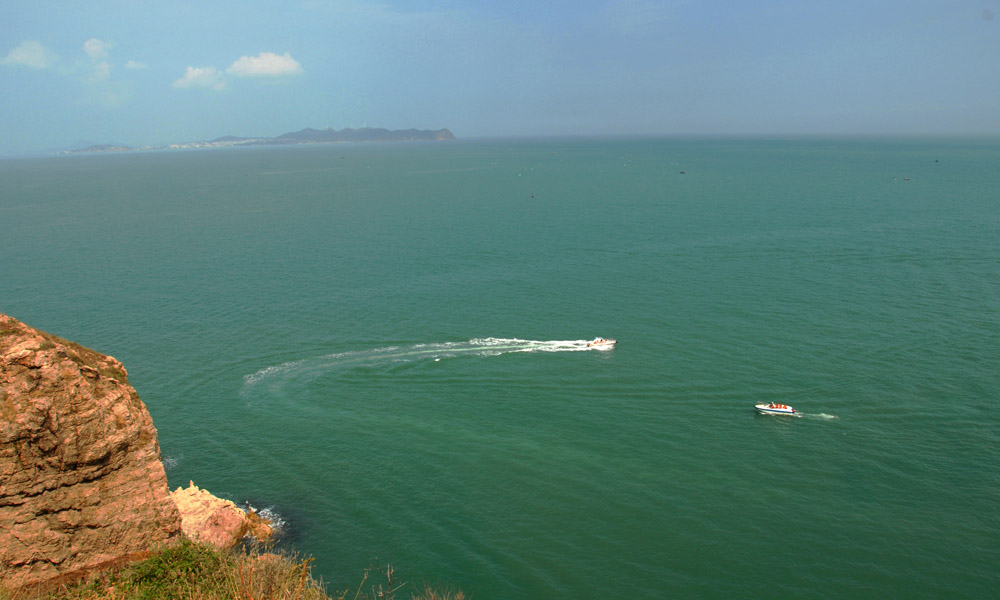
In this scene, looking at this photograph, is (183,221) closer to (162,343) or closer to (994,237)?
(162,343)

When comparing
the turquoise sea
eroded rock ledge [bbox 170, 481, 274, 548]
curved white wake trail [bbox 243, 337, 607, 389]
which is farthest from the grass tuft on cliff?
curved white wake trail [bbox 243, 337, 607, 389]

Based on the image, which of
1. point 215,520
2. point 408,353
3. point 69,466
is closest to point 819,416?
point 408,353

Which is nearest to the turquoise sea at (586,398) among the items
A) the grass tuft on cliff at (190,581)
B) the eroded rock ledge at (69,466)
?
the grass tuft on cliff at (190,581)

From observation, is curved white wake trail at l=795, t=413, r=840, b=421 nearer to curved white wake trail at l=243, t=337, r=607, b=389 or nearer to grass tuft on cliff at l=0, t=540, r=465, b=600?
curved white wake trail at l=243, t=337, r=607, b=389

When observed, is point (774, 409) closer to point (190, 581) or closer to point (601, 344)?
point (601, 344)

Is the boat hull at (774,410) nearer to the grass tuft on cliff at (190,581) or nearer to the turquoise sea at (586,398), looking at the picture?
the turquoise sea at (586,398)
